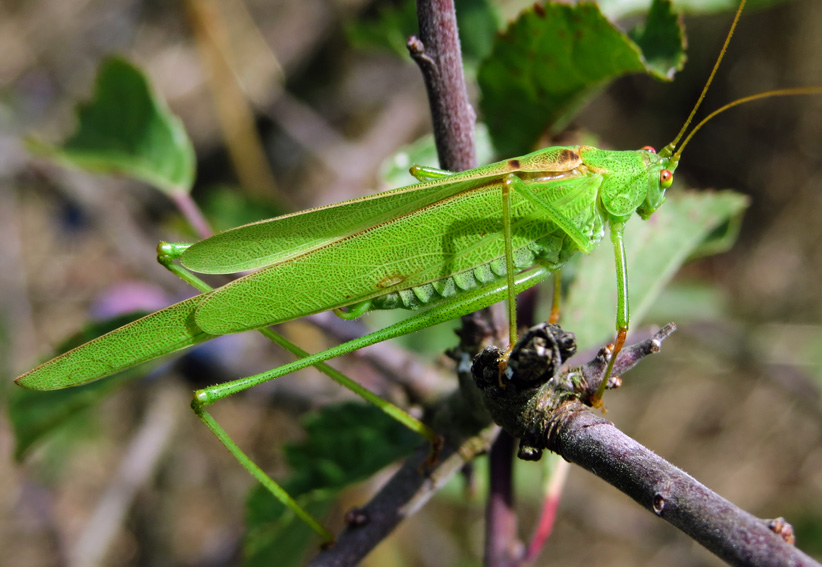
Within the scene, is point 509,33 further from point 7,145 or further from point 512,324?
point 7,145

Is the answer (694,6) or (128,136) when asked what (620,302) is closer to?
(694,6)

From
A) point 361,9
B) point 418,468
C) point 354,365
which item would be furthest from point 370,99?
point 418,468

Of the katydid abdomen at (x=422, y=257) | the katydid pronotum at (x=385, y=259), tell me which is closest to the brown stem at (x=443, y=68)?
the katydid pronotum at (x=385, y=259)

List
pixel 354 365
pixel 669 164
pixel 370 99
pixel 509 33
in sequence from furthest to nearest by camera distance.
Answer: pixel 370 99 < pixel 354 365 < pixel 669 164 < pixel 509 33

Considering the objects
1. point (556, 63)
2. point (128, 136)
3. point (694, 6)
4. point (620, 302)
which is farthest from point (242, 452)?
point (694, 6)

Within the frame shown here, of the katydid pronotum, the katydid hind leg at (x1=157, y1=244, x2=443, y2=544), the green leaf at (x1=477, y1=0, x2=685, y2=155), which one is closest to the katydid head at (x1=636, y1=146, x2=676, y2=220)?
the katydid pronotum

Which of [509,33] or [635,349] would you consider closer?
[635,349]
